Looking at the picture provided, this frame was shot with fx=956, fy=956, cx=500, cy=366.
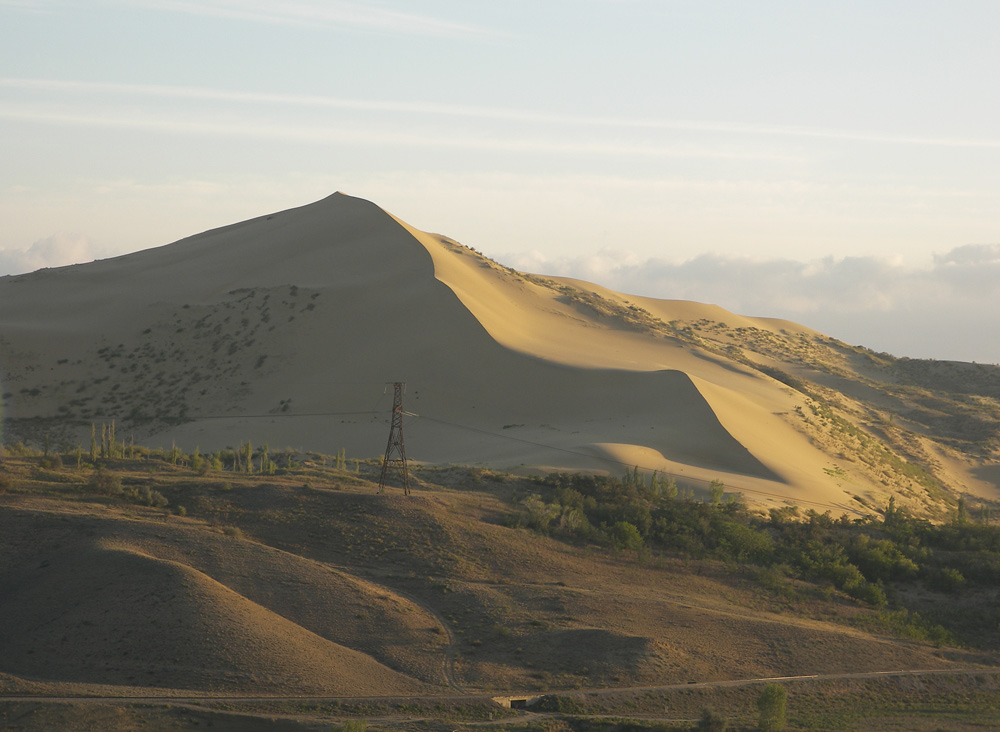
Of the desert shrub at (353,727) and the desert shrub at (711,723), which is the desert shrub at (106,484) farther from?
the desert shrub at (711,723)

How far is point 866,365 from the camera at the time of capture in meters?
70.0

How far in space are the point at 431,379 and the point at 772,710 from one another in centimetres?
2525

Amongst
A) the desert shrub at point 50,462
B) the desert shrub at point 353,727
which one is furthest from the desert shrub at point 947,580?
the desert shrub at point 50,462

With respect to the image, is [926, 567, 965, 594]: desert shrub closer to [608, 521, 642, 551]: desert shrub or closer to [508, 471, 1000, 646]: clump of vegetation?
[508, 471, 1000, 646]: clump of vegetation

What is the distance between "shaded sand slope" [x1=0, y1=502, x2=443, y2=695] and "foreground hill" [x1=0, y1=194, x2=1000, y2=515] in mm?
12868

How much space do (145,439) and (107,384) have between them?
5649mm

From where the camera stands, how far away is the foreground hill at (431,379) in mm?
34906

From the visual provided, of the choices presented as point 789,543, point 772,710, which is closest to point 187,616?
point 772,710

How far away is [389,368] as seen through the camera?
40.1 m

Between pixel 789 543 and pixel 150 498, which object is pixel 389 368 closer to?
pixel 150 498

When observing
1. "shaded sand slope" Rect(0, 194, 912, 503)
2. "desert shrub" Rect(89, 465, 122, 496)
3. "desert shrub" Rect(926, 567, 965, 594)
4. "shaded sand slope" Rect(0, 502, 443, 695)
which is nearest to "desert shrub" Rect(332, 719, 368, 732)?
"shaded sand slope" Rect(0, 502, 443, 695)

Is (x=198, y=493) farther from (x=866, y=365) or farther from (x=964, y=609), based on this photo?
(x=866, y=365)

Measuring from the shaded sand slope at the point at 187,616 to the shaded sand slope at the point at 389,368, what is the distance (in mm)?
13248

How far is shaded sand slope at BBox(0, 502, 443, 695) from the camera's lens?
595 inches
